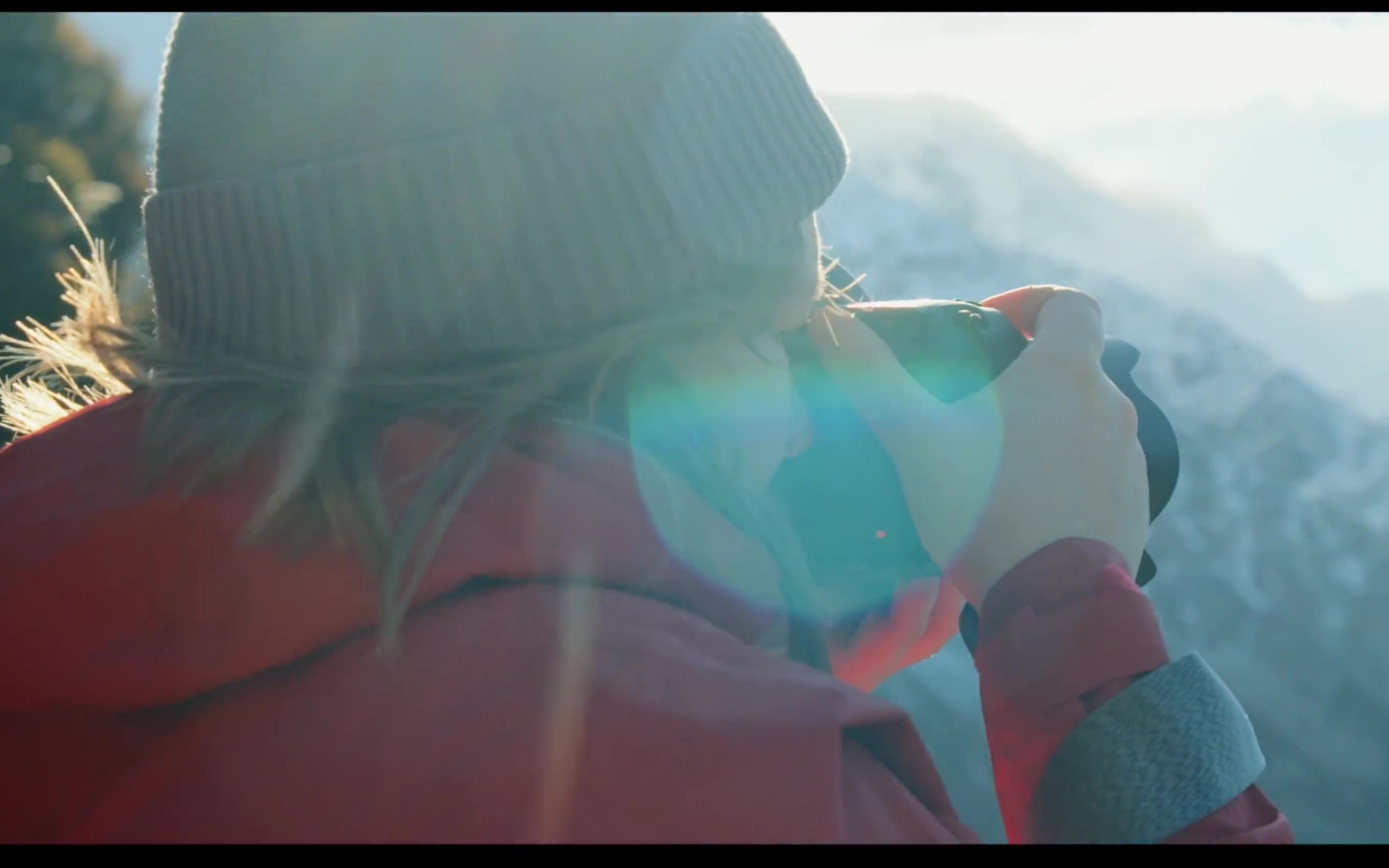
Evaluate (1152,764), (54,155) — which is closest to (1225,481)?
(1152,764)

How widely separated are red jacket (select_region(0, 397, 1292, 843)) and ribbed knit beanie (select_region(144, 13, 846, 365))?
0.35ft

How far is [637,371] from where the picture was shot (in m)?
0.69

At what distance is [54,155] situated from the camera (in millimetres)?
5363

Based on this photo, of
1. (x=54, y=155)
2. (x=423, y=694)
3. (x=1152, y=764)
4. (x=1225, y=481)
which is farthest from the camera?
(x=54, y=155)

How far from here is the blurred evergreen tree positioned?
4.90 m

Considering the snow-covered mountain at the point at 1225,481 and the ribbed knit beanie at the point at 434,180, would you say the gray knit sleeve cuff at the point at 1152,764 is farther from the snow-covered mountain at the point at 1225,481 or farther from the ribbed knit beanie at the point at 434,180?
the snow-covered mountain at the point at 1225,481

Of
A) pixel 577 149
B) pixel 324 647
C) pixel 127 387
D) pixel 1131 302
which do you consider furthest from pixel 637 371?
pixel 1131 302

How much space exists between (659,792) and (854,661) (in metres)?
0.44

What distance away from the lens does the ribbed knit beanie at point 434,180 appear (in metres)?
0.65

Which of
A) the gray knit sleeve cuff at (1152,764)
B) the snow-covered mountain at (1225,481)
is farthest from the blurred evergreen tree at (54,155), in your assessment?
the gray knit sleeve cuff at (1152,764)

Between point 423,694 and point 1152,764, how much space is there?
0.44m

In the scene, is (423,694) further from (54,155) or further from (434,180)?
(54,155)

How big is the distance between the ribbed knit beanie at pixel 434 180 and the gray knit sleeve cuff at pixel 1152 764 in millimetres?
390

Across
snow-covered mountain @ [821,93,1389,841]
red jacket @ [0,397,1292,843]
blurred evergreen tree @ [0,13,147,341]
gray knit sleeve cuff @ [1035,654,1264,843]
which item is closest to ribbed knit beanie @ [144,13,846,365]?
red jacket @ [0,397,1292,843]
